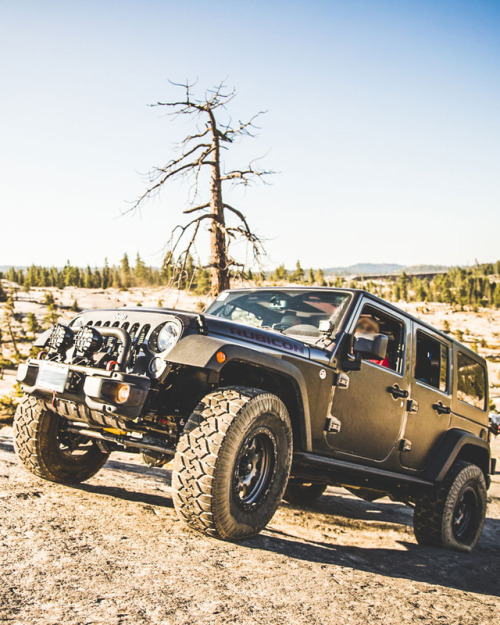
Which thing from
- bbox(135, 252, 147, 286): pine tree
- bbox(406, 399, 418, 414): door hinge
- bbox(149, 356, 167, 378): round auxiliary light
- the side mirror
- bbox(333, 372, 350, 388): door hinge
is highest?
bbox(135, 252, 147, 286): pine tree

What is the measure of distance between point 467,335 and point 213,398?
4558cm

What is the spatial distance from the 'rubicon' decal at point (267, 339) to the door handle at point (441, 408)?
230cm

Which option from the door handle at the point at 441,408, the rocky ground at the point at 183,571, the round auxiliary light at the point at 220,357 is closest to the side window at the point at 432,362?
the door handle at the point at 441,408

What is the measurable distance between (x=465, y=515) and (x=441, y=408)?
1320 millimetres

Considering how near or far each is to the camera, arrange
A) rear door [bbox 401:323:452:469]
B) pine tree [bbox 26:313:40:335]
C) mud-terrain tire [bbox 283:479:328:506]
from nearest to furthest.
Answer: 1. rear door [bbox 401:323:452:469]
2. mud-terrain tire [bbox 283:479:328:506]
3. pine tree [bbox 26:313:40:335]

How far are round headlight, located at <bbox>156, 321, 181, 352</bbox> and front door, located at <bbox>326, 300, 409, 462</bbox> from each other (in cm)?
147

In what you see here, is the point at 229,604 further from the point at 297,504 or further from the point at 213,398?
the point at 297,504

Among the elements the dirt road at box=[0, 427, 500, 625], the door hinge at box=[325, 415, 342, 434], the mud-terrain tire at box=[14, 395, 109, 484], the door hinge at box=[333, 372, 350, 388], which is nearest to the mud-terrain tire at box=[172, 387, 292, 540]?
the dirt road at box=[0, 427, 500, 625]

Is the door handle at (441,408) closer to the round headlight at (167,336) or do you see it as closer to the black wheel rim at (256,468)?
the black wheel rim at (256,468)

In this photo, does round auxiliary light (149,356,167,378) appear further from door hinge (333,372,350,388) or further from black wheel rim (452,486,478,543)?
black wheel rim (452,486,478,543)

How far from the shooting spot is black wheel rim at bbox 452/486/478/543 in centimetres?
548

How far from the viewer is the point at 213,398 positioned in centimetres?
324

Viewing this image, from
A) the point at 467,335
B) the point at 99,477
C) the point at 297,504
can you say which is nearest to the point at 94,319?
the point at 99,477

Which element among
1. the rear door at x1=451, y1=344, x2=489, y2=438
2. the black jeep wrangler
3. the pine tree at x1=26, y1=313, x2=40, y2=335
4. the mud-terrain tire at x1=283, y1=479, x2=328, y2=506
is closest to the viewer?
the black jeep wrangler
